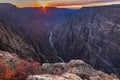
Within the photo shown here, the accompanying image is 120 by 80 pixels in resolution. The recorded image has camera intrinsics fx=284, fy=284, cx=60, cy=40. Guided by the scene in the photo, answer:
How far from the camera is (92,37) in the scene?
13.2 ft

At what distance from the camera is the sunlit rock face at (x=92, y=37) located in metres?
3.93

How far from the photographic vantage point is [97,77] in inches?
149

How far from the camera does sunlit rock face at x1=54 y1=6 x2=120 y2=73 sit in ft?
12.9

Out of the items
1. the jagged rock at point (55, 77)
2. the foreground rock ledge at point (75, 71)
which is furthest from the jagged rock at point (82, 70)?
the jagged rock at point (55, 77)

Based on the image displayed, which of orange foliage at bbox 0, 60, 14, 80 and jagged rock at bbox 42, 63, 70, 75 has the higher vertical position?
orange foliage at bbox 0, 60, 14, 80

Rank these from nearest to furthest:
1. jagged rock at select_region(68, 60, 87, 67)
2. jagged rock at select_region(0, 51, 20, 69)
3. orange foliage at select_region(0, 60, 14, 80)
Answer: orange foliage at select_region(0, 60, 14, 80)
jagged rock at select_region(0, 51, 20, 69)
jagged rock at select_region(68, 60, 87, 67)

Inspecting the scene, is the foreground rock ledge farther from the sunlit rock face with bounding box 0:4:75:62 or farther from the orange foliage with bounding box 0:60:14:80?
the orange foliage with bounding box 0:60:14:80

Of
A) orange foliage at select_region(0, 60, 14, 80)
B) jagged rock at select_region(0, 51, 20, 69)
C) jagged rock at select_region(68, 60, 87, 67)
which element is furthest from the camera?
jagged rock at select_region(68, 60, 87, 67)

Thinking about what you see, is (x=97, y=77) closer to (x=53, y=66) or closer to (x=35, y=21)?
(x=53, y=66)

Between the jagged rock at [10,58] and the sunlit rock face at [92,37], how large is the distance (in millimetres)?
598

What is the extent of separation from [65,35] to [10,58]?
0.84 metres

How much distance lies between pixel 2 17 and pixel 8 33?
25 centimetres

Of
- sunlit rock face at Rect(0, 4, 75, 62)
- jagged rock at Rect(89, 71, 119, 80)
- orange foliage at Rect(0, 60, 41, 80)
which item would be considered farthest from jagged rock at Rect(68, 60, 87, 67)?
orange foliage at Rect(0, 60, 41, 80)

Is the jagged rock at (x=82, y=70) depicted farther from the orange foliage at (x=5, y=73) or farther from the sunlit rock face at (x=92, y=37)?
the orange foliage at (x=5, y=73)
